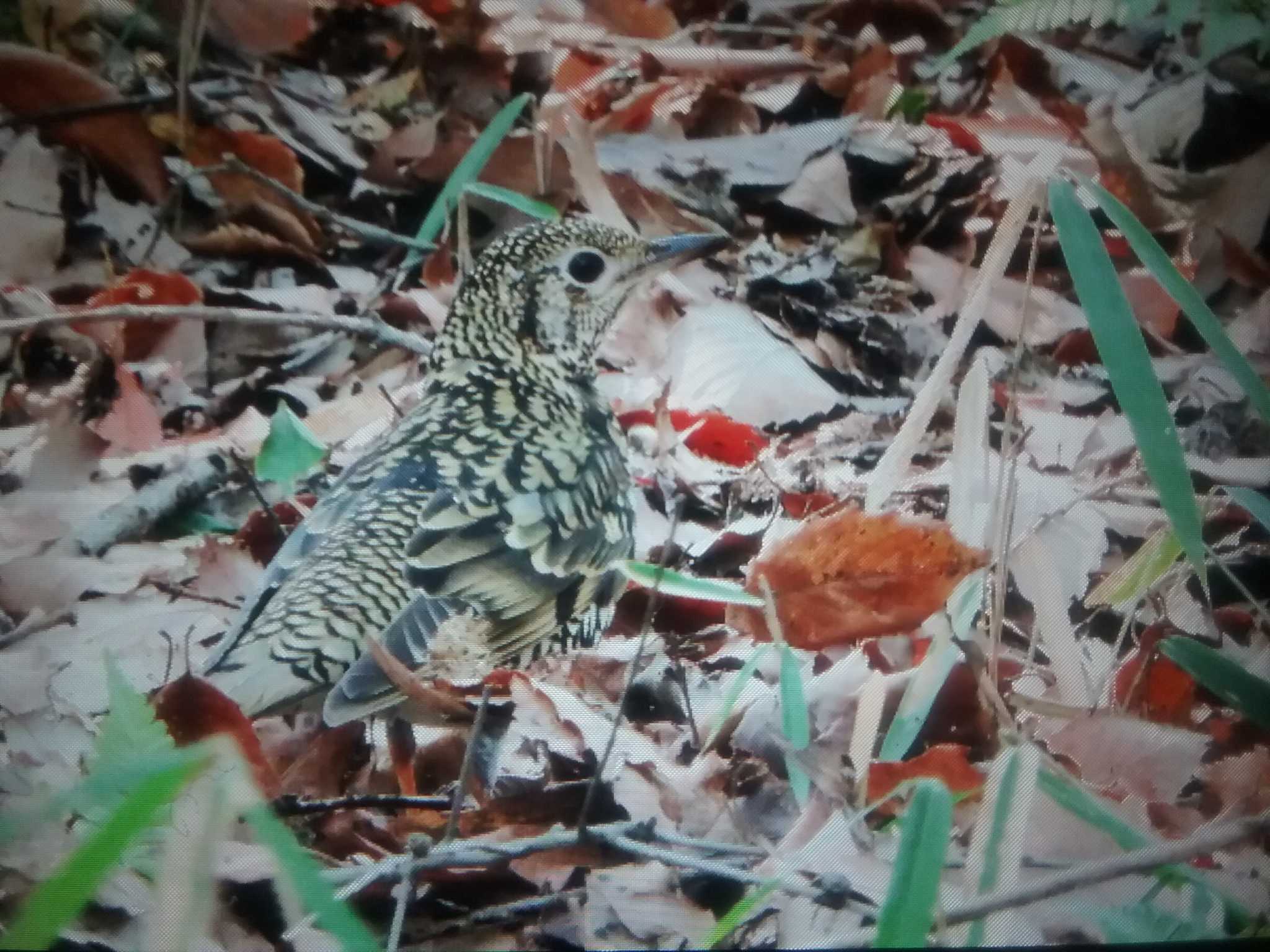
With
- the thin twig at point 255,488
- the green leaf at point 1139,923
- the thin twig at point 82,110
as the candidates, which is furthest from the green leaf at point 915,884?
the thin twig at point 82,110

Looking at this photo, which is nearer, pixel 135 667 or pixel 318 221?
pixel 135 667

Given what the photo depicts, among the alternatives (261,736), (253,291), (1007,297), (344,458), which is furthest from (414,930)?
(1007,297)

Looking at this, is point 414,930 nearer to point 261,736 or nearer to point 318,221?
point 261,736

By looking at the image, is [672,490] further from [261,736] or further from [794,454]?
[261,736]

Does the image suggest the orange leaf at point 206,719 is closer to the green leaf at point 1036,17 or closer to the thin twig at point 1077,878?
the thin twig at point 1077,878

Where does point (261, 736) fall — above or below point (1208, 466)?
below

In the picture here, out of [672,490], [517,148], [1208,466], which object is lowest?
[672,490]

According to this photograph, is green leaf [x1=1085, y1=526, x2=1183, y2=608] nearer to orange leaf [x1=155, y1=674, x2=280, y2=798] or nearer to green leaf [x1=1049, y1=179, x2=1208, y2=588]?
green leaf [x1=1049, y1=179, x2=1208, y2=588]

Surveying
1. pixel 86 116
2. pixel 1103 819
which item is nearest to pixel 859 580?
pixel 1103 819
